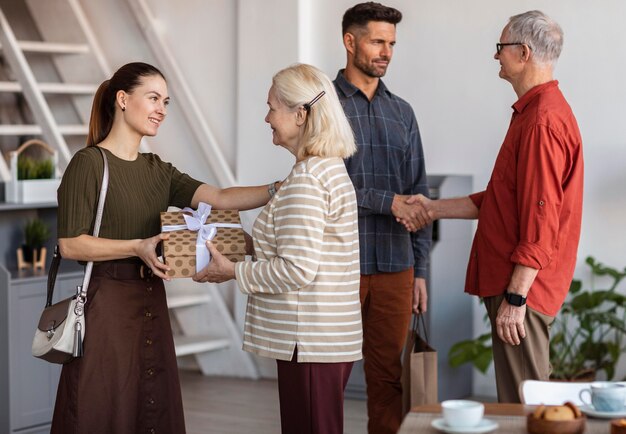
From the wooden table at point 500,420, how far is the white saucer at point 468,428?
0.02 metres

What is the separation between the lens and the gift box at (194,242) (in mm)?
3045

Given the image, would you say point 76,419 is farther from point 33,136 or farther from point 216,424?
point 33,136

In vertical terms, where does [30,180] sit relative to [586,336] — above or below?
above

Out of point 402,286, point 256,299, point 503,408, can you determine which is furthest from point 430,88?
point 503,408

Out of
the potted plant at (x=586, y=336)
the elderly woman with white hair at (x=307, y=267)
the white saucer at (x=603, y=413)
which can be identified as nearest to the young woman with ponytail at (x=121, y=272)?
the elderly woman with white hair at (x=307, y=267)

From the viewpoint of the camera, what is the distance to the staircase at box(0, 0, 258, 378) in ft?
20.3

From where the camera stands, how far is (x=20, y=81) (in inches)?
235

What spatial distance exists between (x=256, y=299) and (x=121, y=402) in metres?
0.58

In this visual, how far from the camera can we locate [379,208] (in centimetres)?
398

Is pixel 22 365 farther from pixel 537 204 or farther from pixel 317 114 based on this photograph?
pixel 537 204

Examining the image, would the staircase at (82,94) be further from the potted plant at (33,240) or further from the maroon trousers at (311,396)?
the maroon trousers at (311,396)

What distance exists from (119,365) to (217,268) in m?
0.48

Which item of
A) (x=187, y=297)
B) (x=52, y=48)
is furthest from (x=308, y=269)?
(x=52, y=48)

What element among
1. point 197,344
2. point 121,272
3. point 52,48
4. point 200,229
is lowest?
point 197,344
